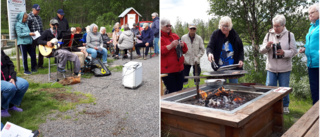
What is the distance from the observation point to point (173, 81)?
115cm

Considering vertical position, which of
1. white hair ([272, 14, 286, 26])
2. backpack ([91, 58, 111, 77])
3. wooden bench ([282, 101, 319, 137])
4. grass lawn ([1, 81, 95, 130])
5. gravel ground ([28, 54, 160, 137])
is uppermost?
white hair ([272, 14, 286, 26])

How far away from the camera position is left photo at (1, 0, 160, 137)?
176cm

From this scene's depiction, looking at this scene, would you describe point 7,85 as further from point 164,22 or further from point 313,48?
point 313,48

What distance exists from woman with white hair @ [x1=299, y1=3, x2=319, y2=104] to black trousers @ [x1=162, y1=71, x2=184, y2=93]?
3.38ft

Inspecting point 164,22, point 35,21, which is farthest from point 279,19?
point 35,21

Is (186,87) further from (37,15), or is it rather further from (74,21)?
(37,15)

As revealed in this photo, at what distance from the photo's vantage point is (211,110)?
114 cm

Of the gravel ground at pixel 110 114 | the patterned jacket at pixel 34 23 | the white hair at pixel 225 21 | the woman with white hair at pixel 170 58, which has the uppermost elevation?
the patterned jacket at pixel 34 23

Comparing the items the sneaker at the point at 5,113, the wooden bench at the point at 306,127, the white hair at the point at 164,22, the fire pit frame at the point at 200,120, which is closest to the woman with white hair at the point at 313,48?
the wooden bench at the point at 306,127

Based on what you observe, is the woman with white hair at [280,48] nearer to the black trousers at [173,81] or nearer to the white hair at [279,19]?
the white hair at [279,19]

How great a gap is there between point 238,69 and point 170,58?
28.1 inches

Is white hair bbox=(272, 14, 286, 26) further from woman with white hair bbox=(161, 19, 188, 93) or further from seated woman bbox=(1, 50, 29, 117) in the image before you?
seated woman bbox=(1, 50, 29, 117)

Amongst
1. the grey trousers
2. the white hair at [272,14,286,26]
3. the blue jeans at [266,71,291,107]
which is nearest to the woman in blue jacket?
the grey trousers

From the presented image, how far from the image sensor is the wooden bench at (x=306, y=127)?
123cm
